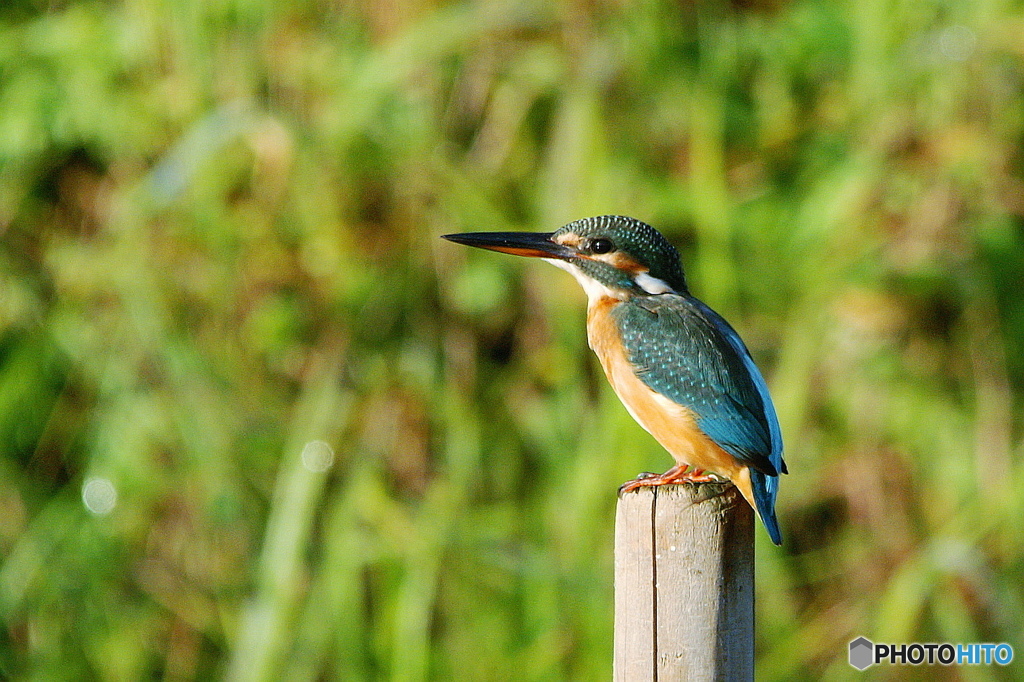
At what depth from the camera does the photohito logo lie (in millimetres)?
3420

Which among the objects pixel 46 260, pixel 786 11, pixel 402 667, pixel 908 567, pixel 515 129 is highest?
pixel 786 11

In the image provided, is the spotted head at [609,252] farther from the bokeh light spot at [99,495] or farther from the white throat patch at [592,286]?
the bokeh light spot at [99,495]

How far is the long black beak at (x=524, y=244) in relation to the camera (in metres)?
2.63

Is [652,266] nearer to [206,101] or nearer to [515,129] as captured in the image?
[515,129]

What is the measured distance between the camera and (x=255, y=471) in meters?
3.91

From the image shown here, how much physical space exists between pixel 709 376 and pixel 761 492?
27 cm

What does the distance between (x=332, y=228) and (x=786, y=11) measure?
1781mm

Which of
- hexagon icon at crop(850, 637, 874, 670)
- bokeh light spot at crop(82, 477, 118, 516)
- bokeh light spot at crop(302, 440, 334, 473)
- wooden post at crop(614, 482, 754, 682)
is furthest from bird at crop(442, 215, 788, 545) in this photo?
bokeh light spot at crop(82, 477, 118, 516)

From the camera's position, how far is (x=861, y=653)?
3.43 metres

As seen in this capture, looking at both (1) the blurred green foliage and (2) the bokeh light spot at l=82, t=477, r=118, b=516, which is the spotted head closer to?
(1) the blurred green foliage

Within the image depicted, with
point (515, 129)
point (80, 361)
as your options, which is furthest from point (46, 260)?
point (515, 129)

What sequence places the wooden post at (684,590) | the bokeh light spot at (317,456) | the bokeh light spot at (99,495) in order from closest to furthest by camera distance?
1. the wooden post at (684,590)
2. the bokeh light spot at (317,456)
3. the bokeh light spot at (99,495)

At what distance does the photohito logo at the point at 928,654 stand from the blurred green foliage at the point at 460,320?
0.05 meters

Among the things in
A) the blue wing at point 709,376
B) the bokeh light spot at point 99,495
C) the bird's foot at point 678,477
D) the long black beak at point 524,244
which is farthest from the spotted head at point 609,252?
the bokeh light spot at point 99,495
